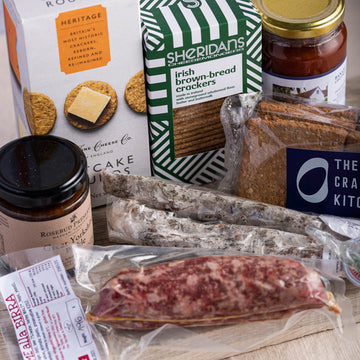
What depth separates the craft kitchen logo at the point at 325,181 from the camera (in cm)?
135

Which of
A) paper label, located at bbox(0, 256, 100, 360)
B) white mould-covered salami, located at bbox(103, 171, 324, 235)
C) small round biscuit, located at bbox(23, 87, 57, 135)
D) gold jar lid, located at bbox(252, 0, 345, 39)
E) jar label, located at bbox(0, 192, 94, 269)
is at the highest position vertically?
gold jar lid, located at bbox(252, 0, 345, 39)

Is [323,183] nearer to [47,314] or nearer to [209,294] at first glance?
[209,294]

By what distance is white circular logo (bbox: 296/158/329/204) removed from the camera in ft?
4.46

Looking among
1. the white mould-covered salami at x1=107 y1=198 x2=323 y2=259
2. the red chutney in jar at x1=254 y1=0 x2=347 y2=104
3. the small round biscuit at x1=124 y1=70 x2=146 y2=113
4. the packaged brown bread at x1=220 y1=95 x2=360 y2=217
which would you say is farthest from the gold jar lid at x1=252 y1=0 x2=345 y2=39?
the white mould-covered salami at x1=107 y1=198 x2=323 y2=259

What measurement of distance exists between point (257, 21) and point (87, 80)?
31cm

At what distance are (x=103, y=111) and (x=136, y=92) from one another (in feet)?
0.22

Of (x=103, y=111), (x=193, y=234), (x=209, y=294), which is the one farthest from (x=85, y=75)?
(x=209, y=294)

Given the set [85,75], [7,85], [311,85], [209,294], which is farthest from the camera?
[7,85]

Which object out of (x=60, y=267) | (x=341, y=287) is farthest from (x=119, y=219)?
(x=341, y=287)

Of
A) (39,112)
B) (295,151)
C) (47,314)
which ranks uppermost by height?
(39,112)

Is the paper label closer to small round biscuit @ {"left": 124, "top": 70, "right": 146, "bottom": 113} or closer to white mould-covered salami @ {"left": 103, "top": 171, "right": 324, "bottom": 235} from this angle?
white mould-covered salami @ {"left": 103, "top": 171, "right": 324, "bottom": 235}

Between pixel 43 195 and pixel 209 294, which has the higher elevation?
pixel 43 195

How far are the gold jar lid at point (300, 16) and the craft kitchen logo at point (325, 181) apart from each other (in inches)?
8.2

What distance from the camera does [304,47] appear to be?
139cm
